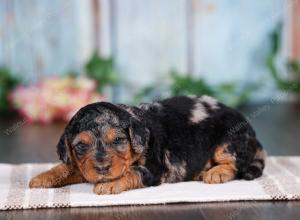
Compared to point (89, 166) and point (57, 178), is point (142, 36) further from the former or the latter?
point (89, 166)

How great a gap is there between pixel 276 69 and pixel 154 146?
4634 mm

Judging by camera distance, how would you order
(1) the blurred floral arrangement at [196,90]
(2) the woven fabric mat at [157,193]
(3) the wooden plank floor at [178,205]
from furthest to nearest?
(1) the blurred floral arrangement at [196,90], (2) the woven fabric mat at [157,193], (3) the wooden plank floor at [178,205]

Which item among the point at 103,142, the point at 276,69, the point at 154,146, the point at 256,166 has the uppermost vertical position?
the point at 103,142

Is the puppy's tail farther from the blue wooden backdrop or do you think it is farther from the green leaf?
the blue wooden backdrop

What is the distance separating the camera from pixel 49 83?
6.94m

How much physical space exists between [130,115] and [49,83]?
3609 mm

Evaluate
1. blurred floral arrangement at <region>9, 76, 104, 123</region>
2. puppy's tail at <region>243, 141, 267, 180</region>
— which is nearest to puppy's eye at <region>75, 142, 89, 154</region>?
puppy's tail at <region>243, 141, 267, 180</region>

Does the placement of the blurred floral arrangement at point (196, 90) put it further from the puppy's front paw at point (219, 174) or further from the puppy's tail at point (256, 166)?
the puppy's front paw at point (219, 174)

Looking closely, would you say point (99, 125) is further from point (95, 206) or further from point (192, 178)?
point (192, 178)

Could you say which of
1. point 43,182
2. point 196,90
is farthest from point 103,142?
point 196,90

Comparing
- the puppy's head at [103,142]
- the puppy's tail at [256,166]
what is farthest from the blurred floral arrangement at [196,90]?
the puppy's head at [103,142]

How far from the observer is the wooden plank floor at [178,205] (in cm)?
307

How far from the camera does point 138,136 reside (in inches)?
Result: 133

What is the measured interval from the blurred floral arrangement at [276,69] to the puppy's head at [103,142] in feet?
14.7
